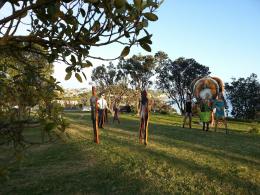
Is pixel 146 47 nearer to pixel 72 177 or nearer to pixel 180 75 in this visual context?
pixel 72 177

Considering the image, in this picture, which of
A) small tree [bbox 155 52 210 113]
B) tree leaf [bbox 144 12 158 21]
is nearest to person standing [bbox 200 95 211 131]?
tree leaf [bbox 144 12 158 21]

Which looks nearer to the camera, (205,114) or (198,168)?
(198,168)

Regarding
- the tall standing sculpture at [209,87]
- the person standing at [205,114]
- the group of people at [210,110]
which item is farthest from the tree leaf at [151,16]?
the tall standing sculpture at [209,87]

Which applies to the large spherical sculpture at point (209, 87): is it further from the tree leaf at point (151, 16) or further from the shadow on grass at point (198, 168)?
the tree leaf at point (151, 16)

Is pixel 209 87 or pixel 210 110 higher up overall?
pixel 209 87

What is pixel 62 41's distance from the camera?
11.0ft

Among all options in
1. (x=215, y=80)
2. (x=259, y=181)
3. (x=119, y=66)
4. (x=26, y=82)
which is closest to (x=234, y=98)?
(x=119, y=66)

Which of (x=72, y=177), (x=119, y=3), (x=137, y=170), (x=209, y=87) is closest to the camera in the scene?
(x=119, y=3)

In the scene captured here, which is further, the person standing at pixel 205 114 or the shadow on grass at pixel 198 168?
the person standing at pixel 205 114

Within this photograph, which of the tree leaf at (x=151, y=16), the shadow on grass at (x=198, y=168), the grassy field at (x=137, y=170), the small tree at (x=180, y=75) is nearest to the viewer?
the tree leaf at (x=151, y=16)

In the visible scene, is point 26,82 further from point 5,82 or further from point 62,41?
point 62,41

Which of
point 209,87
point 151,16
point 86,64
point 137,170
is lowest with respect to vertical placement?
point 137,170

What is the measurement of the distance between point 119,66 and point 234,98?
831 inches

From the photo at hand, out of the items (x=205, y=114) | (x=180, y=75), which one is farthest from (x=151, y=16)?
(x=180, y=75)
